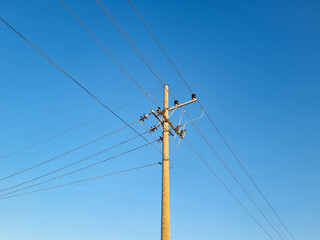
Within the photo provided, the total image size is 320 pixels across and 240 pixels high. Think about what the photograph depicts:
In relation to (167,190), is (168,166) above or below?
above

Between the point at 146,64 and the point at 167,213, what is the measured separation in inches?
225

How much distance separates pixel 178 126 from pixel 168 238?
4.69 metres

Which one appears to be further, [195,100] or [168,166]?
[195,100]

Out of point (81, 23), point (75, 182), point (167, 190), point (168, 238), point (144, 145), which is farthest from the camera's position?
point (75, 182)

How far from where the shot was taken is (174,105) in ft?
35.0

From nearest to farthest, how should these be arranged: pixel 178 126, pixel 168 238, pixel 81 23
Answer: pixel 81 23 < pixel 168 238 < pixel 178 126

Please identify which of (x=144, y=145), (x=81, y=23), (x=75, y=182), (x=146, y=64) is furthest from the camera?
(x=75, y=182)

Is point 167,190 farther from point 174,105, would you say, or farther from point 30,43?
point 30,43

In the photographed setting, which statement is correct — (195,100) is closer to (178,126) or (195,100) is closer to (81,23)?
(178,126)

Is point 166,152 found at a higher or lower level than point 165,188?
higher

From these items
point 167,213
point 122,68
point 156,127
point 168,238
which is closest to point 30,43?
point 122,68

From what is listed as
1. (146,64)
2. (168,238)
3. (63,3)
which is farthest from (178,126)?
(63,3)

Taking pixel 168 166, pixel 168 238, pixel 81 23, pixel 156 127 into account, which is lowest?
pixel 168 238

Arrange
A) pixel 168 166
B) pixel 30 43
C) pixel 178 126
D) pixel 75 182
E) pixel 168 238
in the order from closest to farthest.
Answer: pixel 30 43
pixel 168 238
pixel 168 166
pixel 178 126
pixel 75 182
